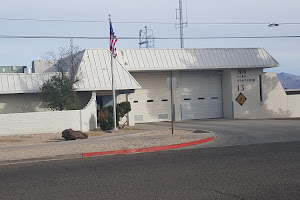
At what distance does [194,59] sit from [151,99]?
4.78 metres

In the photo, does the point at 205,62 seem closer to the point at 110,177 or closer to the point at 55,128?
the point at 55,128

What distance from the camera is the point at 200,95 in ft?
125

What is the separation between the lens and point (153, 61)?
115ft

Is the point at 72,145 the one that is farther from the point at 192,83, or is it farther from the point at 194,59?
the point at 192,83

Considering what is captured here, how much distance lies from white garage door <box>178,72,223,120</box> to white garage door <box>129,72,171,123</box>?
4.89 ft

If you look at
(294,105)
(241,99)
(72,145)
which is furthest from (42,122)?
(294,105)

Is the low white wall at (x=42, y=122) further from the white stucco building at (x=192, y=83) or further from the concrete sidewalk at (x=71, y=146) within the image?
the white stucco building at (x=192, y=83)

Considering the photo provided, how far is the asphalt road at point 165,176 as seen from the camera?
914 centimetres

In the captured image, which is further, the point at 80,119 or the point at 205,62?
the point at 205,62

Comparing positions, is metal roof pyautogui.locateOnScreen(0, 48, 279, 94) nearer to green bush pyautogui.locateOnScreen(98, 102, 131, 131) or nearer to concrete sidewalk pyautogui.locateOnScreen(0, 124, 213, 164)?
green bush pyautogui.locateOnScreen(98, 102, 131, 131)

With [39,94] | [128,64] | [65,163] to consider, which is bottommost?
[65,163]

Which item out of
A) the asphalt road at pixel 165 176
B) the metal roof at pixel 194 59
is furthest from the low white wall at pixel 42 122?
the asphalt road at pixel 165 176

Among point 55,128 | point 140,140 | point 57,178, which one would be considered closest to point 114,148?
point 140,140

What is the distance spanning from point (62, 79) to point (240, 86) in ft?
52.8
